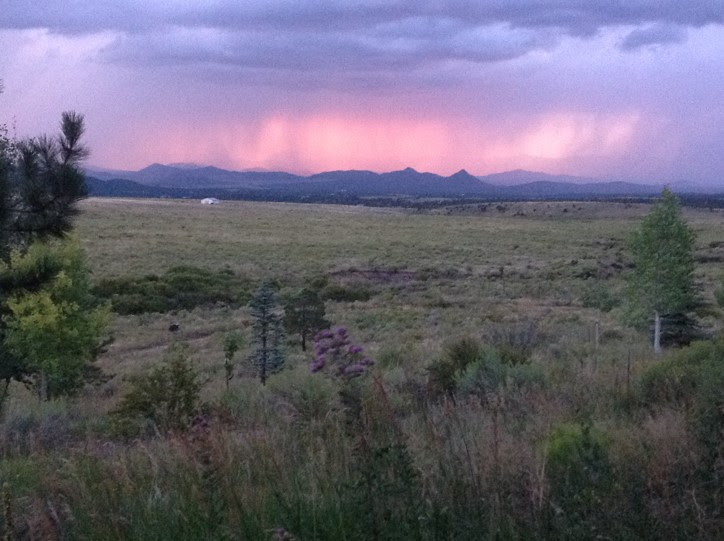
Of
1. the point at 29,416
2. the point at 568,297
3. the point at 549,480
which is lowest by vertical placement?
the point at 568,297

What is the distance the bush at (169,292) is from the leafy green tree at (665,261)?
873 inches

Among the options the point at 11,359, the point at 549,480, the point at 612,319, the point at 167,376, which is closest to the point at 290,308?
the point at 11,359

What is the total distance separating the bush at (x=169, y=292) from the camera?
36156 millimetres

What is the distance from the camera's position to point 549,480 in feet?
13.1

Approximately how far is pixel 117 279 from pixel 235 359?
21299 millimetres

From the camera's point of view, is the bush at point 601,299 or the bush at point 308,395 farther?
the bush at point 601,299

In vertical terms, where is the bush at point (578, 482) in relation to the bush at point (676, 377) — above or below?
above

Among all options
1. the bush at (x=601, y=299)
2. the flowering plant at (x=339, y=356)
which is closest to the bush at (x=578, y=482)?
the flowering plant at (x=339, y=356)

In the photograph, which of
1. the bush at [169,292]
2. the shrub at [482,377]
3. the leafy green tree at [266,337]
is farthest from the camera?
the bush at [169,292]

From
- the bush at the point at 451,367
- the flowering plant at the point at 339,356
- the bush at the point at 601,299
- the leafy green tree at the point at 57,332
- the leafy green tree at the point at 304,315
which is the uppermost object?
the flowering plant at the point at 339,356

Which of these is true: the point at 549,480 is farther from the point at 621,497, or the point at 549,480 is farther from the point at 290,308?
the point at 290,308

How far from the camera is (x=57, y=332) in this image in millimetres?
16266

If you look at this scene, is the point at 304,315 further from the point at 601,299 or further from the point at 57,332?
the point at 601,299

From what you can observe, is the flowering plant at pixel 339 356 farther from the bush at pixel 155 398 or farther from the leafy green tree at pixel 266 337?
the leafy green tree at pixel 266 337
